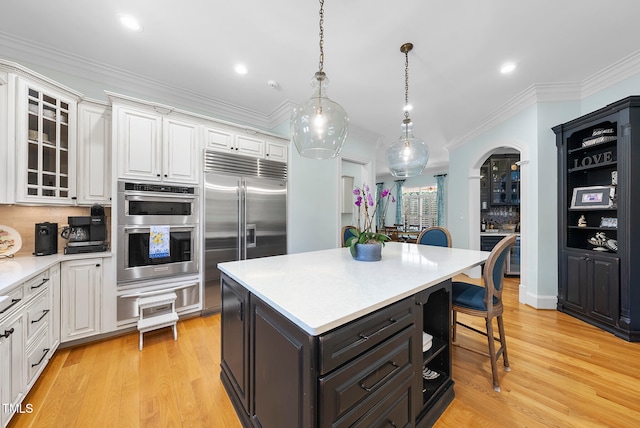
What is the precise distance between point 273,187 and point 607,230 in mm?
4171

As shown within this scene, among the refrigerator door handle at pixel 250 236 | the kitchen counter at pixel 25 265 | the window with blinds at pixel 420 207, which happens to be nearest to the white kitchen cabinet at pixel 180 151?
the refrigerator door handle at pixel 250 236

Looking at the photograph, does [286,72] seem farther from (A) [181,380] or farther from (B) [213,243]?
(A) [181,380]

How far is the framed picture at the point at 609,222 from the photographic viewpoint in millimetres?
2712

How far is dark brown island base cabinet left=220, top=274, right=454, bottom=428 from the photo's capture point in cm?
91

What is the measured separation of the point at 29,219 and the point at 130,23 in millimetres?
2069

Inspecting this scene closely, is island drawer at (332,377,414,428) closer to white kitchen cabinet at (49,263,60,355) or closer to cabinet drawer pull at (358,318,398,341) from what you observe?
cabinet drawer pull at (358,318,398,341)

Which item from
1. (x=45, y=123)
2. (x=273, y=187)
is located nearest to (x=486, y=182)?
(x=273, y=187)

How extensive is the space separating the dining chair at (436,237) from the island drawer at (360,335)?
1943 mm

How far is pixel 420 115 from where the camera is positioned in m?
4.08

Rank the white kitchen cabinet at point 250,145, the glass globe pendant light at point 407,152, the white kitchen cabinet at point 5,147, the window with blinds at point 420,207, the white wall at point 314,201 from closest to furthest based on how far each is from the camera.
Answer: the white kitchen cabinet at point 5,147 < the glass globe pendant light at point 407,152 < the white kitchen cabinet at point 250,145 < the white wall at point 314,201 < the window with blinds at point 420,207

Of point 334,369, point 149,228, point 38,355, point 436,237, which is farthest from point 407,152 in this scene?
point 38,355

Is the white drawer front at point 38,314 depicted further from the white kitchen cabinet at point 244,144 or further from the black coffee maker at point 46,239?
the white kitchen cabinet at point 244,144

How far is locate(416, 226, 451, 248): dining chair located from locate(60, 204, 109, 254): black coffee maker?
3.49 m

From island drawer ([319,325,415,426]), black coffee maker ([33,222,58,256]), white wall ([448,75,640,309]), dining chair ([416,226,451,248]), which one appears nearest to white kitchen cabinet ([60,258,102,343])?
black coffee maker ([33,222,58,256])
